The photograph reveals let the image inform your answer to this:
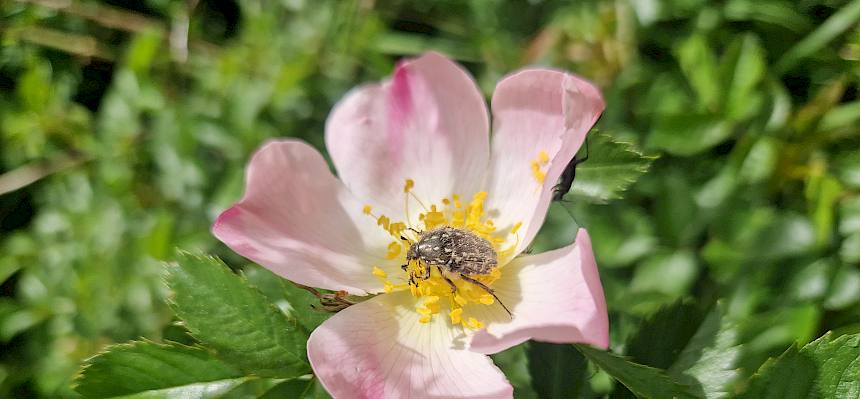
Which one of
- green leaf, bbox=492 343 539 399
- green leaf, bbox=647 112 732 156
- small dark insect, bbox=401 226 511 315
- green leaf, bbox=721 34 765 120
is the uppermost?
green leaf, bbox=721 34 765 120

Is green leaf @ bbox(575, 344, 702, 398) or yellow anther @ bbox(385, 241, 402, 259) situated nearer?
green leaf @ bbox(575, 344, 702, 398)

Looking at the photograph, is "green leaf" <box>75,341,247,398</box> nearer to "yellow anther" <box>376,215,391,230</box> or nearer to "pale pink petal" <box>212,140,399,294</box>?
"pale pink petal" <box>212,140,399,294</box>

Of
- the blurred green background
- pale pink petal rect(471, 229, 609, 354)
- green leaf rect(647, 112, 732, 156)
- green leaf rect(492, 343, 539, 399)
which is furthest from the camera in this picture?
green leaf rect(647, 112, 732, 156)

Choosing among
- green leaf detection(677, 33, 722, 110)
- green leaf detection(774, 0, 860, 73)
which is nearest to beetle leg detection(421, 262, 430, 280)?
green leaf detection(677, 33, 722, 110)

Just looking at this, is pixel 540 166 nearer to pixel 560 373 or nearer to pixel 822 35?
pixel 560 373

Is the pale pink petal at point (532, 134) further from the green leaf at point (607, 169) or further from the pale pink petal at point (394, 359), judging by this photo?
the pale pink petal at point (394, 359)

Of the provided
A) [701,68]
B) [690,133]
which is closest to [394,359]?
[690,133]

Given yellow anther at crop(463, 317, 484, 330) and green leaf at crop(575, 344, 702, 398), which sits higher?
green leaf at crop(575, 344, 702, 398)

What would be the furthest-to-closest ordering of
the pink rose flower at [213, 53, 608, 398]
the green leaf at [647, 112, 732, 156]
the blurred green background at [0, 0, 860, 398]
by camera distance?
the green leaf at [647, 112, 732, 156] → the blurred green background at [0, 0, 860, 398] → the pink rose flower at [213, 53, 608, 398]
